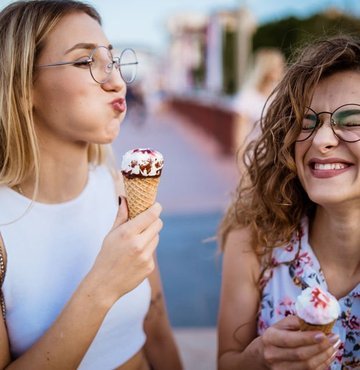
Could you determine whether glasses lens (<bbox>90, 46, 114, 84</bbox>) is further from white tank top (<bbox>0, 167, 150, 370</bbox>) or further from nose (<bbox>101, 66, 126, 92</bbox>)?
white tank top (<bbox>0, 167, 150, 370</bbox>)

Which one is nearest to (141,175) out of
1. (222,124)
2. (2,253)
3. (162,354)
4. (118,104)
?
(118,104)

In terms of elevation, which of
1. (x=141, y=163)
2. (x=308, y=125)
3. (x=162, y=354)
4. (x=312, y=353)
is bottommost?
(x=162, y=354)

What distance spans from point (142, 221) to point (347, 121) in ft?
2.86

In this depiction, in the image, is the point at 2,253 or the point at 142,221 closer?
the point at 142,221

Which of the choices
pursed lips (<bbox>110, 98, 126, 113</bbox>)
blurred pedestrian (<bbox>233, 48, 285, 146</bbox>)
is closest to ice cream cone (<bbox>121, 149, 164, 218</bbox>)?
pursed lips (<bbox>110, 98, 126, 113</bbox>)

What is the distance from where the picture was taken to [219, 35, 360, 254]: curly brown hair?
1.99 meters

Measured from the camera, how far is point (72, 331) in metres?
1.69

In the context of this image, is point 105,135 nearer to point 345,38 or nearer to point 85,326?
point 85,326

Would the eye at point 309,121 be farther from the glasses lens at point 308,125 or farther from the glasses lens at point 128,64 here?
the glasses lens at point 128,64

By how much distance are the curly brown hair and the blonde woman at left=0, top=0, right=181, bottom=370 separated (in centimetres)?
68

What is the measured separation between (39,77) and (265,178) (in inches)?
43.6

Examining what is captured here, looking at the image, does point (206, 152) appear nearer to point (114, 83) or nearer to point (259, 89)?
point (259, 89)

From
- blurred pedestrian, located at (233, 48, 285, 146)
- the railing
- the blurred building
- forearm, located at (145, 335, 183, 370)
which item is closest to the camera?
forearm, located at (145, 335, 183, 370)

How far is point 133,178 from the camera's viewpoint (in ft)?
6.05
